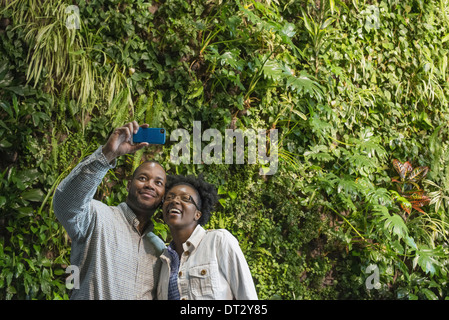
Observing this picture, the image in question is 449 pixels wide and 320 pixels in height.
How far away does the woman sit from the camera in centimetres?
186

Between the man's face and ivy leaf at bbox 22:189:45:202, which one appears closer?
the man's face

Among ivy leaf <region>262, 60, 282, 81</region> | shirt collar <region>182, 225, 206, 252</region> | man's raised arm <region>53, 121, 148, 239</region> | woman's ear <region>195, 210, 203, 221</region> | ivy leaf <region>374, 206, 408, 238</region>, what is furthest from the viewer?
ivy leaf <region>374, 206, 408, 238</region>

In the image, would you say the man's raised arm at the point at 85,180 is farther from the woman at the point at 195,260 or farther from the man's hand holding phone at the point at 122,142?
the woman at the point at 195,260

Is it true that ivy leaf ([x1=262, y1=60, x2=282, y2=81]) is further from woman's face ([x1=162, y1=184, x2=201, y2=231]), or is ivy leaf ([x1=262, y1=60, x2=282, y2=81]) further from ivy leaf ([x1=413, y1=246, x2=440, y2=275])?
ivy leaf ([x1=413, y1=246, x2=440, y2=275])

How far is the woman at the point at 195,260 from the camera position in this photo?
1862 millimetres

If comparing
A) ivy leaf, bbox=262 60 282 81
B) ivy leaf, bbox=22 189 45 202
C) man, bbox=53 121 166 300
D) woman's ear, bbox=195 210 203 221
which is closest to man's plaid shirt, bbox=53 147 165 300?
man, bbox=53 121 166 300

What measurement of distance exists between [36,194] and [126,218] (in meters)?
0.98

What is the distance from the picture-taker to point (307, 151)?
385cm

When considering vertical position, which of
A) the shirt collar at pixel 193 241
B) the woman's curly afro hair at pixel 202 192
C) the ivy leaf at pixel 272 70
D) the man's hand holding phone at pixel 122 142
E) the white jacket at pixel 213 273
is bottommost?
the white jacket at pixel 213 273

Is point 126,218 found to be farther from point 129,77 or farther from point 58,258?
point 129,77

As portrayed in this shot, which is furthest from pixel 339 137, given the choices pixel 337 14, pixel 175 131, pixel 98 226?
pixel 98 226

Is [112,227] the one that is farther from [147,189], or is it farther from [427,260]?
[427,260]

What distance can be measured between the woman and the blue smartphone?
0.88 feet

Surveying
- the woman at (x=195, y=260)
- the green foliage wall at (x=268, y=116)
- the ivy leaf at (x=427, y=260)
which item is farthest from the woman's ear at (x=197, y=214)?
the ivy leaf at (x=427, y=260)
